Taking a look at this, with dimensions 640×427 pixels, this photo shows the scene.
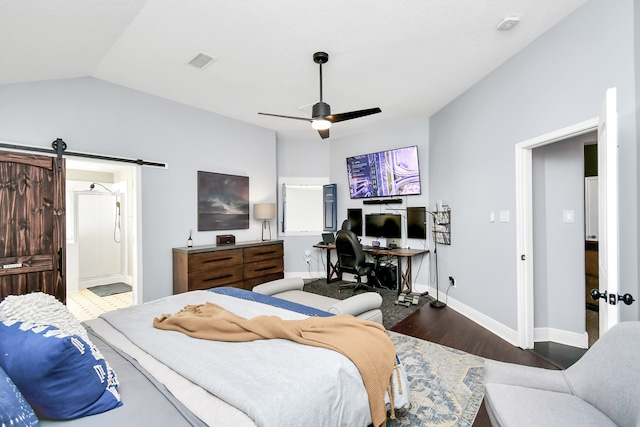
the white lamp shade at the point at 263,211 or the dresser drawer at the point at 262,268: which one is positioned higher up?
the white lamp shade at the point at 263,211

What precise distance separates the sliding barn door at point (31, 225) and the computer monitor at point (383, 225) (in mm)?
4413

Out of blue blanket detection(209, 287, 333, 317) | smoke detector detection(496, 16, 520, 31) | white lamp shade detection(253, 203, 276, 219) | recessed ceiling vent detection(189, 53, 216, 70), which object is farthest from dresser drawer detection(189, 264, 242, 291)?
smoke detector detection(496, 16, 520, 31)

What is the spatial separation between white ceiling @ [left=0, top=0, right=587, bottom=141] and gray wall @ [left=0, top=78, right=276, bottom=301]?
0.64ft

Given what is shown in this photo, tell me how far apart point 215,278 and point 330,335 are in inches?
116

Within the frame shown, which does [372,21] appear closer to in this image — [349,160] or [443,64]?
[443,64]

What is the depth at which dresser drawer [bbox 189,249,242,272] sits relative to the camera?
153 inches

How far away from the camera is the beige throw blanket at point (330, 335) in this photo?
1.46 metres

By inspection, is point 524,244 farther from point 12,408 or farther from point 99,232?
point 99,232

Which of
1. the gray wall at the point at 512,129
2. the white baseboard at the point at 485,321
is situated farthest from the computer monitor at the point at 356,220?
the white baseboard at the point at 485,321

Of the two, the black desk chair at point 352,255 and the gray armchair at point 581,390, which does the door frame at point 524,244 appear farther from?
the black desk chair at point 352,255

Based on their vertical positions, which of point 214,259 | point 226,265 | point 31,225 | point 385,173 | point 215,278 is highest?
point 385,173

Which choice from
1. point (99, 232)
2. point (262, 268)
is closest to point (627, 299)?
point (262, 268)

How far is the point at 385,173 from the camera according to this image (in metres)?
5.38

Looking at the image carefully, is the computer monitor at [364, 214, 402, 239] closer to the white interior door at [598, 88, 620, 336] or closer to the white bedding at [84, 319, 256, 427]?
the white interior door at [598, 88, 620, 336]
